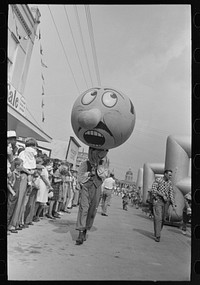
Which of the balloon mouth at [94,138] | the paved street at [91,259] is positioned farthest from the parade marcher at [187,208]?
the balloon mouth at [94,138]

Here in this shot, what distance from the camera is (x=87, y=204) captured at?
12.0 ft

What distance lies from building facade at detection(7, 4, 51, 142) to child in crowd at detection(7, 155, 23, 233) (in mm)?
479

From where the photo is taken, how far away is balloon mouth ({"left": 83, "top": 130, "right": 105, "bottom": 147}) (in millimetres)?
3574

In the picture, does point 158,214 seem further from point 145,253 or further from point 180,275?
point 180,275

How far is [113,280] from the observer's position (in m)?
2.30

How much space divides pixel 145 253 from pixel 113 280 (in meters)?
1.03

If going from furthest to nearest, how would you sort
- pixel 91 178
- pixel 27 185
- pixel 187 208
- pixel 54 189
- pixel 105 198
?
1. pixel 105 198
2. pixel 187 208
3. pixel 54 189
4. pixel 27 185
5. pixel 91 178

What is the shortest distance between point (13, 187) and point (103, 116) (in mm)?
1544

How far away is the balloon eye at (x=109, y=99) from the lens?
3408 millimetres

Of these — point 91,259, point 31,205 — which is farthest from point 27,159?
point 91,259

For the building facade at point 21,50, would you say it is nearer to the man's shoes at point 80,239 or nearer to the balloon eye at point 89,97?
the balloon eye at point 89,97

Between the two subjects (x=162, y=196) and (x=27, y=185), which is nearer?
(x=27, y=185)

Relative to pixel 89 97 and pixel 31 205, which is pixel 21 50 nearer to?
pixel 89 97
